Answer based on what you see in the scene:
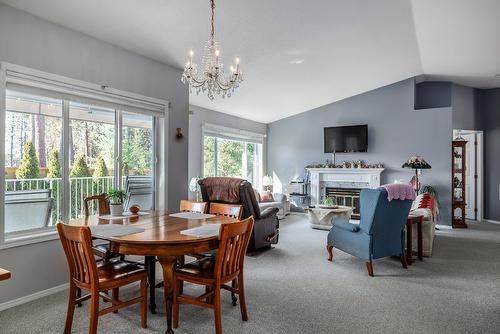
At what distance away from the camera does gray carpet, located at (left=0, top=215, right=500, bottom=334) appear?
246 cm

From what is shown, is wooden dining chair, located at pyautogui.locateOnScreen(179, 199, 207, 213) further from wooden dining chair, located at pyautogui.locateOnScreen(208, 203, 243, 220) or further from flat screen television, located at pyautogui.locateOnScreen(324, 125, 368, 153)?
flat screen television, located at pyautogui.locateOnScreen(324, 125, 368, 153)

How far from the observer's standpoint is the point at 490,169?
728cm

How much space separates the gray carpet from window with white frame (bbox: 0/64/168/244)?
882 mm

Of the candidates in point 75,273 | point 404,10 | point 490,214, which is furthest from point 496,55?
point 75,273

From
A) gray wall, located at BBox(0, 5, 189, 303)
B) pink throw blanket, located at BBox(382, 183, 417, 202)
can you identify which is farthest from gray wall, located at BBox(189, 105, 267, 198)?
pink throw blanket, located at BBox(382, 183, 417, 202)

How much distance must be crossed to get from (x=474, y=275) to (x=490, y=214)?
4.72 meters

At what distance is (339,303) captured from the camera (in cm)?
288

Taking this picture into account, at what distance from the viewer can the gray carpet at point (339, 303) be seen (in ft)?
8.05

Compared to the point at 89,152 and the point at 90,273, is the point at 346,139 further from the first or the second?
the point at 90,273

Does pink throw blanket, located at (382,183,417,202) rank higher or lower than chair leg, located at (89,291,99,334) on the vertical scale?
higher

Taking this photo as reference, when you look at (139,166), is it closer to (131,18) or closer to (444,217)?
(131,18)

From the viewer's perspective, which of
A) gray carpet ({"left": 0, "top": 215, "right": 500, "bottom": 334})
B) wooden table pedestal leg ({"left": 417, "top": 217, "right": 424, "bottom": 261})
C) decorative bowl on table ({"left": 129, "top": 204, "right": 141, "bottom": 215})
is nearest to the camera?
gray carpet ({"left": 0, "top": 215, "right": 500, "bottom": 334})

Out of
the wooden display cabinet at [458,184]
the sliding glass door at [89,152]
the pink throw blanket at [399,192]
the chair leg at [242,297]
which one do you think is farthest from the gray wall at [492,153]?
the sliding glass door at [89,152]

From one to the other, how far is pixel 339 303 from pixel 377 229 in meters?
1.09
